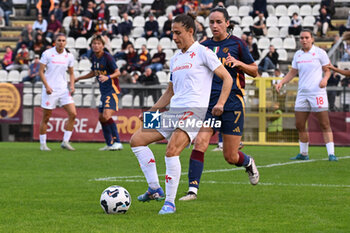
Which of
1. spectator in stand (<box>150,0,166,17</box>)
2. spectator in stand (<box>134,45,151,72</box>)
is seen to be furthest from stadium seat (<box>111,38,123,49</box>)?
spectator in stand (<box>134,45,151,72</box>)

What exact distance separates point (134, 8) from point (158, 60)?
5.22 m

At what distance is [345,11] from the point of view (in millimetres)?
25984

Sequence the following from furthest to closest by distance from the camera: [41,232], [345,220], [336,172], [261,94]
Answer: [261,94] < [336,172] < [345,220] < [41,232]

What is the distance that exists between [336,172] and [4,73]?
16.5 m

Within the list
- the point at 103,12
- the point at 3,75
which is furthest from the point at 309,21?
the point at 3,75

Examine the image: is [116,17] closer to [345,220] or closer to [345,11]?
[345,11]

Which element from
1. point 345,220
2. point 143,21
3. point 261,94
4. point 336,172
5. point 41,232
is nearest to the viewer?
point 41,232

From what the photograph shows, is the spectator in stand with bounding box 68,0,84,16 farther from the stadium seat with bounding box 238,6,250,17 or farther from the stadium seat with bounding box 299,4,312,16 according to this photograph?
the stadium seat with bounding box 299,4,312,16

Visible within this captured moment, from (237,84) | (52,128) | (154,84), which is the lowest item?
(52,128)

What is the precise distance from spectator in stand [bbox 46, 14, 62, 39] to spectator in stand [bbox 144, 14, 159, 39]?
3548 millimetres

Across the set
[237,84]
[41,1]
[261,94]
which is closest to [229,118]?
[237,84]

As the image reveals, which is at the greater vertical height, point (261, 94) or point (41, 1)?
point (41, 1)

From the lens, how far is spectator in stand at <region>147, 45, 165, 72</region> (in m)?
23.5

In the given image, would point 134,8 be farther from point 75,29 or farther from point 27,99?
point 27,99
